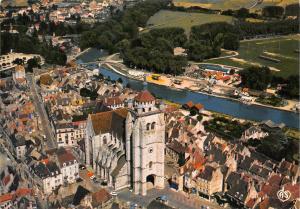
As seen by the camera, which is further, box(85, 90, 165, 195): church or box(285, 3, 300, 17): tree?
box(285, 3, 300, 17): tree

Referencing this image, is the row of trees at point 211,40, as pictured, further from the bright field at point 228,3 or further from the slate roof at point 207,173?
the slate roof at point 207,173

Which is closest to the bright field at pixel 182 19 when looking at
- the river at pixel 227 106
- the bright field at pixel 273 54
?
the bright field at pixel 273 54

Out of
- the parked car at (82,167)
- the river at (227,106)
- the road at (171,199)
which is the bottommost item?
the river at (227,106)

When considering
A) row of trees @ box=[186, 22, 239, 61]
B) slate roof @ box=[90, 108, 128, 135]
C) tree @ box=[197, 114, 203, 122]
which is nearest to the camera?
slate roof @ box=[90, 108, 128, 135]

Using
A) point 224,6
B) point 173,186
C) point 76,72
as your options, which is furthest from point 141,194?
point 224,6

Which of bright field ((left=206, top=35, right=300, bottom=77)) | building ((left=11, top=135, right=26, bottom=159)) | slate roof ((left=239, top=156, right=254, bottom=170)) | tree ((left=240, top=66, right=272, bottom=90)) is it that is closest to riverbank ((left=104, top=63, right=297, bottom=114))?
tree ((left=240, top=66, right=272, bottom=90))

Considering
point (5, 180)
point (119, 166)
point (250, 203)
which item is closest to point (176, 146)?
point (119, 166)

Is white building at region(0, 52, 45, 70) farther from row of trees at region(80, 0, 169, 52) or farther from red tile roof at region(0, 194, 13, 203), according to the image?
red tile roof at region(0, 194, 13, 203)
